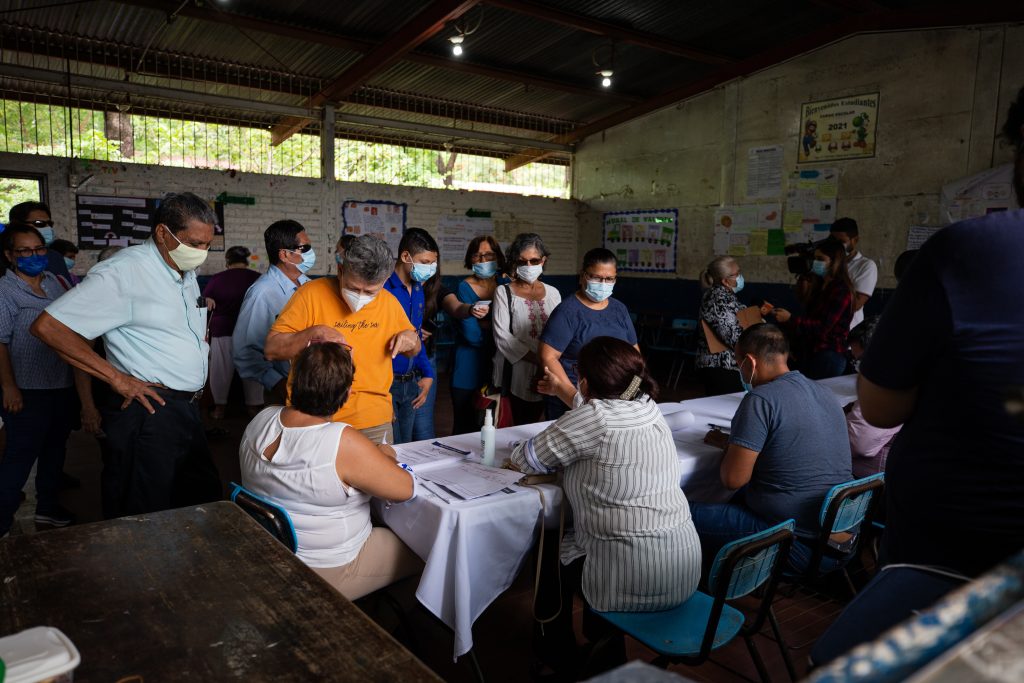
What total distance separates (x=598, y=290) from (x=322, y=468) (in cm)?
181

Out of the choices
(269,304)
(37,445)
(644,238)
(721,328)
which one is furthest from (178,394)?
(644,238)

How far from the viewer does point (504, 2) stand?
627 centimetres

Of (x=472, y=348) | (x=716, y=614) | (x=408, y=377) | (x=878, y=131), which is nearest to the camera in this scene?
(x=716, y=614)

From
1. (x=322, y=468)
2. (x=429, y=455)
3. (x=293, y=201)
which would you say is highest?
(x=293, y=201)

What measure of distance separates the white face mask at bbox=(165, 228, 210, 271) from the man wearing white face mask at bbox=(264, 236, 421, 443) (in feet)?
1.21

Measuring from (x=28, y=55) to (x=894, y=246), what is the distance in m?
9.08

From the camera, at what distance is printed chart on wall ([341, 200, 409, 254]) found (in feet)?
28.5

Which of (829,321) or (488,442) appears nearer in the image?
(488,442)

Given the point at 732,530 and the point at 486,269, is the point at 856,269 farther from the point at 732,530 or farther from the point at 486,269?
the point at 732,530

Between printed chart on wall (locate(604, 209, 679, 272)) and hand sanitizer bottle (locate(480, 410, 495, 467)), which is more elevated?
printed chart on wall (locate(604, 209, 679, 272))

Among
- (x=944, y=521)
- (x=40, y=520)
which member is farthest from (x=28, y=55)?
(x=944, y=521)

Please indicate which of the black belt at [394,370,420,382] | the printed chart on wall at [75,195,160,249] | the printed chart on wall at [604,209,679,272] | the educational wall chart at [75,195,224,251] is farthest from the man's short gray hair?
the printed chart on wall at [604,209,679,272]

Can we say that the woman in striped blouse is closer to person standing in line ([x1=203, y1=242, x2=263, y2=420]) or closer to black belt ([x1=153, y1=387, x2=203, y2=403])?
black belt ([x1=153, y1=387, x2=203, y2=403])

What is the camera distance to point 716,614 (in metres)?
1.81
